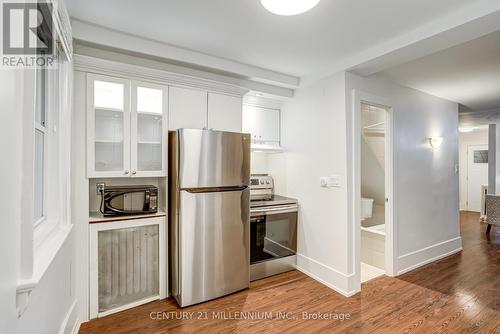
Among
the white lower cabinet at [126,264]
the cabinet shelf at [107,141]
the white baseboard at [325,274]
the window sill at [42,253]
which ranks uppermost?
the cabinet shelf at [107,141]

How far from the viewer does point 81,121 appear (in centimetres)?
212

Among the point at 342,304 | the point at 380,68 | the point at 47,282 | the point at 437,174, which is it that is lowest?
the point at 342,304

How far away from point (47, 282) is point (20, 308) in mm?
498

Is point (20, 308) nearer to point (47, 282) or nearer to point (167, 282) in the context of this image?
point (47, 282)

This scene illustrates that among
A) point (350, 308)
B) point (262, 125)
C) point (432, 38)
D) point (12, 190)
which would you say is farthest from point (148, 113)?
point (350, 308)

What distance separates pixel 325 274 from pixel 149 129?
2490mm

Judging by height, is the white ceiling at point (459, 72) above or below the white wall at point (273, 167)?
above

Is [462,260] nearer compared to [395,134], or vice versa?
[395,134]

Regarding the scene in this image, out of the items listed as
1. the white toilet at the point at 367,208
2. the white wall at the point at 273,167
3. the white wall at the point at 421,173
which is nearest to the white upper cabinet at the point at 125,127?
the white wall at the point at 273,167

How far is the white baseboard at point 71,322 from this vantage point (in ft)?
5.60

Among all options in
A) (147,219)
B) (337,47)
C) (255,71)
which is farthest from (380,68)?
(147,219)

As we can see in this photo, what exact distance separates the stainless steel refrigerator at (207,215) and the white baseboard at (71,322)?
79 centimetres

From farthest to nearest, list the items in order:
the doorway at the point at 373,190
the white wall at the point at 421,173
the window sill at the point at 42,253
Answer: the doorway at the point at 373,190, the white wall at the point at 421,173, the window sill at the point at 42,253

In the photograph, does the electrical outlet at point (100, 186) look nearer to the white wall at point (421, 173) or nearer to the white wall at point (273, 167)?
the white wall at point (273, 167)
